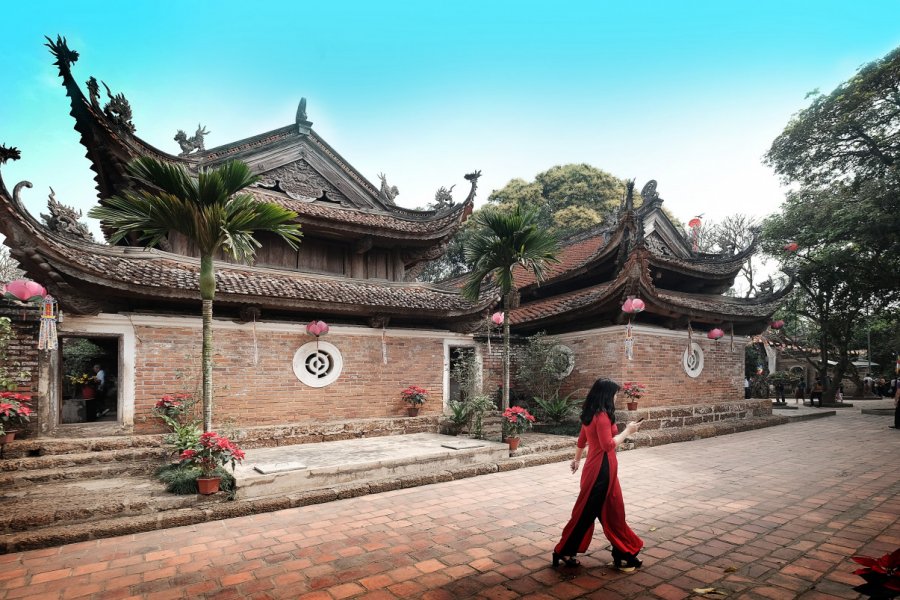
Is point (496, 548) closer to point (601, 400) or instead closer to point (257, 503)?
point (601, 400)

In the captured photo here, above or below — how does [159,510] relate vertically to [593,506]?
below

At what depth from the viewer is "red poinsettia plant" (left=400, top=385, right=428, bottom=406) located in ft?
33.6

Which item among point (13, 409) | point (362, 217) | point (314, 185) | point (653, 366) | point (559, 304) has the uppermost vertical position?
point (314, 185)

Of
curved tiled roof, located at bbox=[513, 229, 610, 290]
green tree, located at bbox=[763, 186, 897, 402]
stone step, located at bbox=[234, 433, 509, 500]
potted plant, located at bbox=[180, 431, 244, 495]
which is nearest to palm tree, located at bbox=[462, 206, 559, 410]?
stone step, located at bbox=[234, 433, 509, 500]

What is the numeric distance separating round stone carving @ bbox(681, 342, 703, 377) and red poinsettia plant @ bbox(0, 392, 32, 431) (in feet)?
43.3

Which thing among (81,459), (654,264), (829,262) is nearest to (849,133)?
(829,262)

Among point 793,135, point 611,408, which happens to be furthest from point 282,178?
point 793,135

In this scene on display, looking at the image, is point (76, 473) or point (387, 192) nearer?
point (76, 473)

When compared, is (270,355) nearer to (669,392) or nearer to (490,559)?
(490,559)

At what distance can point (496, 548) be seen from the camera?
4.26 meters

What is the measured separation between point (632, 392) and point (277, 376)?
24.9 ft

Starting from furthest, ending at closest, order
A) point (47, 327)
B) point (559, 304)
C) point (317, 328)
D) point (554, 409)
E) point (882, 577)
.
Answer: point (559, 304) → point (554, 409) → point (317, 328) → point (47, 327) → point (882, 577)

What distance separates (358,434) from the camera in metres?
9.38

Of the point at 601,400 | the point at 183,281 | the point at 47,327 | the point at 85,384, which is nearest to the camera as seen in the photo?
the point at 601,400
